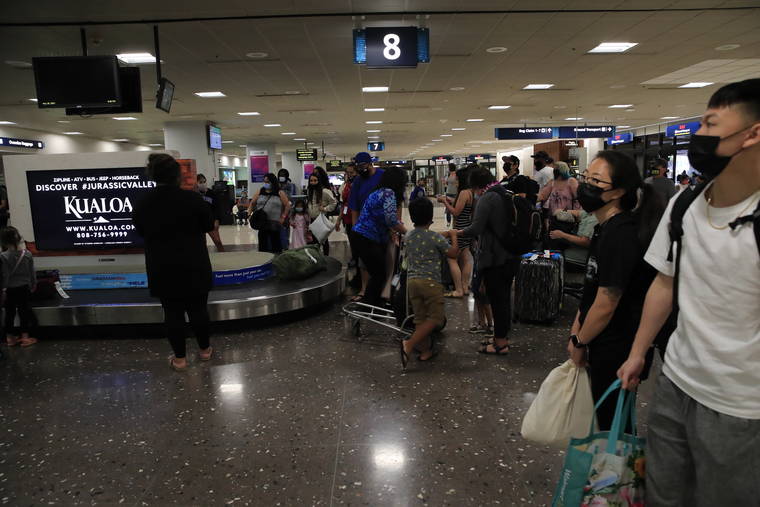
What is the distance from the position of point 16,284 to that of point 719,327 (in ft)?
18.1

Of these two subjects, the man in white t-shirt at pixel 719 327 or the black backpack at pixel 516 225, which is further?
the black backpack at pixel 516 225

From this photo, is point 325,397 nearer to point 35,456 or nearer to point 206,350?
point 206,350

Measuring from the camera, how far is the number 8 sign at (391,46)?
6.37m

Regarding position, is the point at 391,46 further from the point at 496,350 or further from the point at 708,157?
the point at 708,157

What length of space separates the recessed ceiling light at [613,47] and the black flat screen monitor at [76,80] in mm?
7573

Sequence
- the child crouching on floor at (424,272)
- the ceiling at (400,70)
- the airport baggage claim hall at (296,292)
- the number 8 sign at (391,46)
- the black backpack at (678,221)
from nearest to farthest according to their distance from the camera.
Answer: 1. the black backpack at (678,221)
2. the airport baggage claim hall at (296,292)
3. the child crouching on floor at (424,272)
4. the ceiling at (400,70)
5. the number 8 sign at (391,46)

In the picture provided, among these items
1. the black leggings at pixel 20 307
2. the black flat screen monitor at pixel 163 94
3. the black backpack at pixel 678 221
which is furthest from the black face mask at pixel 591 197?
the black flat screen monitor at pixel 163 94

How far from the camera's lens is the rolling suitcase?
506cm

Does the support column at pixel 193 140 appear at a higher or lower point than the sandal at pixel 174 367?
higher

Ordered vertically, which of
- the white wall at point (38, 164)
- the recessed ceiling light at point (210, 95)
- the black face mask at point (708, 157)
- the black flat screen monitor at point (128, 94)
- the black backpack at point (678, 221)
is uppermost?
the recessed ceiling light at point (210, 95)

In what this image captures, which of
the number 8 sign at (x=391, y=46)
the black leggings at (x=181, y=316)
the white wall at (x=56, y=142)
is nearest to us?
the black leggings at (x=181, y=316)

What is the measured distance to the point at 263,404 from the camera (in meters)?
3.43

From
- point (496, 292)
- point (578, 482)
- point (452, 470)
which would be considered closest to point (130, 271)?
point (496, 292)

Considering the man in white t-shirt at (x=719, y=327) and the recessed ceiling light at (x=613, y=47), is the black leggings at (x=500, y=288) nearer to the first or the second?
the man in white t-shirt at (x=719, y=327)
